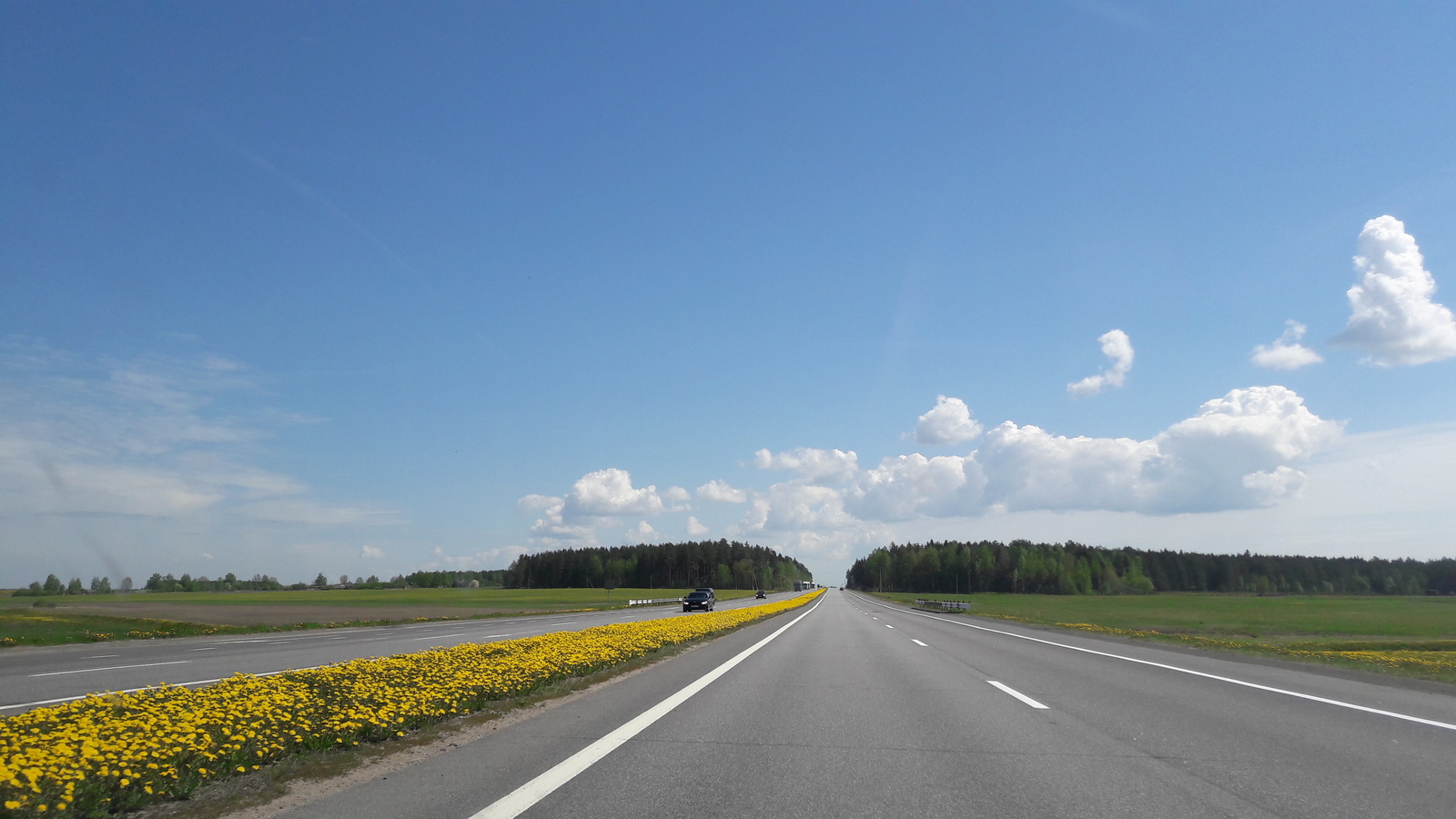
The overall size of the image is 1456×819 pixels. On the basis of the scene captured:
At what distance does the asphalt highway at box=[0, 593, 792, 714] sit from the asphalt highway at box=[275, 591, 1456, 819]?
29.9ft

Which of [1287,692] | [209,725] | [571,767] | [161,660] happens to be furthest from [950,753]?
[161,660]

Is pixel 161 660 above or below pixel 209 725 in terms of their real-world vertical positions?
below

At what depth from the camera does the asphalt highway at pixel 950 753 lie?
5648mm

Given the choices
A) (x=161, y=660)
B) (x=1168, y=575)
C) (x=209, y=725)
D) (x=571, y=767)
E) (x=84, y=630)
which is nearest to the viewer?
(x=571, y=767)

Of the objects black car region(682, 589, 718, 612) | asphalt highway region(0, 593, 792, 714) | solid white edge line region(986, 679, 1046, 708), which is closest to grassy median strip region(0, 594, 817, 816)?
asphalt highway region(0, 593, 792, 714)

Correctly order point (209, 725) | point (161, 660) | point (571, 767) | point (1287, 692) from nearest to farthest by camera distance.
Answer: point (571, 767) → point (209, 725) → point (1287, 692) → point (161, 660)

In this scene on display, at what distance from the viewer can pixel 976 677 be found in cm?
1446

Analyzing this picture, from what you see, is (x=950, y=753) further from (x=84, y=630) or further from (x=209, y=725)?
(x=84, y=630)

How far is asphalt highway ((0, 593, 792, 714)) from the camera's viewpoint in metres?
14.2

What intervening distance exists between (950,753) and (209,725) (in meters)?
6.92

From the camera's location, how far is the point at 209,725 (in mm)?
7070

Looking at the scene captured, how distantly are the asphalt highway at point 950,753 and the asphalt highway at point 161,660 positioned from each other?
29.9 ft

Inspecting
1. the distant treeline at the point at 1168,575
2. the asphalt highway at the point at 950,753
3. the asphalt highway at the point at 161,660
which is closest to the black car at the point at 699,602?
the asphalt highway at the point at 161,660

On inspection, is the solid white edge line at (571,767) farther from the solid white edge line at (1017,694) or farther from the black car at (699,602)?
the black car at (699,602)
